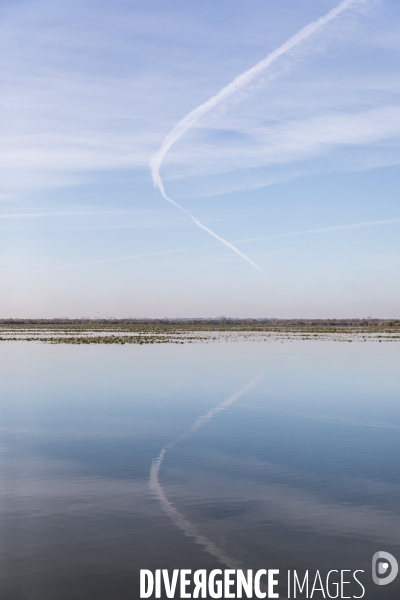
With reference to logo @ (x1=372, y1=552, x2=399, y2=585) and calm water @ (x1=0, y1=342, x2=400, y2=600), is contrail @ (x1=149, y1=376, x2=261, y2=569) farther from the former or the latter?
logo @ (x1=372, y1=552, x2=399, y2=585)

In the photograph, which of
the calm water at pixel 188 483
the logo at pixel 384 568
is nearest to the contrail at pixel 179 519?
the calm water at pixel 188 483

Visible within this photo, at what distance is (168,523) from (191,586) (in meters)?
2.07

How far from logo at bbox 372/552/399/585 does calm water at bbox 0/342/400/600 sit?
11cm

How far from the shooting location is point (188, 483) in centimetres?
1270

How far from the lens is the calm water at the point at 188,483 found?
890 centimetres

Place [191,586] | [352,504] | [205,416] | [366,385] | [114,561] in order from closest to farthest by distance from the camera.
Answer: [191,586]
[114,561]
[352,504]
[205,416]
[366,385]

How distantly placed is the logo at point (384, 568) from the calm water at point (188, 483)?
0.11 metres

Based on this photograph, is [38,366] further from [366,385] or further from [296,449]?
[296,449]

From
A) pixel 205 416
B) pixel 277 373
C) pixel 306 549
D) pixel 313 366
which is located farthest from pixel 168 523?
pixel 313 366

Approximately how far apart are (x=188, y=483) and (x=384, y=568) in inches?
190

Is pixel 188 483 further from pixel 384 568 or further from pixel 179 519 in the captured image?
pixel 384 568

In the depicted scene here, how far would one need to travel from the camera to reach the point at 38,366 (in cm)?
3834

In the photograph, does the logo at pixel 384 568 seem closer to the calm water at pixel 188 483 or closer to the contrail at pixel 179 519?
the calm water at pixel 188 483

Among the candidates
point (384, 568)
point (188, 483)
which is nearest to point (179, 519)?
point (188, 483)
